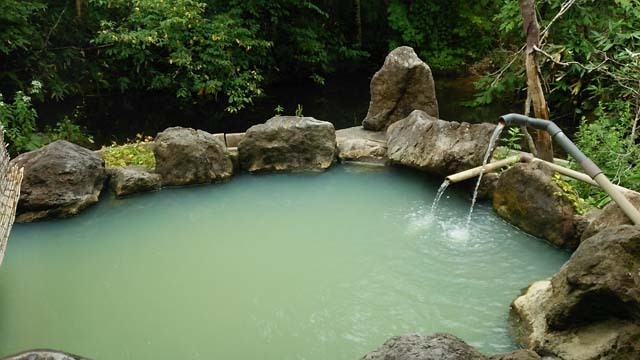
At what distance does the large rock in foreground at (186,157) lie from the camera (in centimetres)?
635

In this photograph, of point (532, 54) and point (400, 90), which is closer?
point (532, 54)

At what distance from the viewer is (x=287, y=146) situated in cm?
684

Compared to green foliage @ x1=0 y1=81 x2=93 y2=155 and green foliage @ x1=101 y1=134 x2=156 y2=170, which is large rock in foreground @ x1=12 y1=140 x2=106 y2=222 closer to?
green foliage @ x1=101 y1=134 x2=156 y2=170

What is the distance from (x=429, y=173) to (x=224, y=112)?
206 inches

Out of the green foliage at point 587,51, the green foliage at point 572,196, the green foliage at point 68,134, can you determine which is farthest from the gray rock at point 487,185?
the green foliage at point 68,134

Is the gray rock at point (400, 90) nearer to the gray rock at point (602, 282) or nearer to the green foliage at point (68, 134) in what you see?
the gray rock at point (602, 282)

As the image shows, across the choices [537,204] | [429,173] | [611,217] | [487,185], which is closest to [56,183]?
[429,173]

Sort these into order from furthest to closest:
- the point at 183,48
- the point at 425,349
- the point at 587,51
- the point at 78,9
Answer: the point at 78,9
the point at 183,48
the point at 587,51
the point at 425,349

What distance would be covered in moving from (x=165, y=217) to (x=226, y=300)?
1.84 metres

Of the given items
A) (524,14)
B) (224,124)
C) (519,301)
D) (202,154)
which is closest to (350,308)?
(519,301)

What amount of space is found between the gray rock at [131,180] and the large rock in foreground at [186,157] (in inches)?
5.5

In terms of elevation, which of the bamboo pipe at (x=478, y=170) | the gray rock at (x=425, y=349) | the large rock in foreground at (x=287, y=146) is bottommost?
the gray rock at (x=425, y=349)

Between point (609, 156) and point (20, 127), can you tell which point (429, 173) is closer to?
point (609, 156)

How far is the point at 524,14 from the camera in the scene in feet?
19.0
